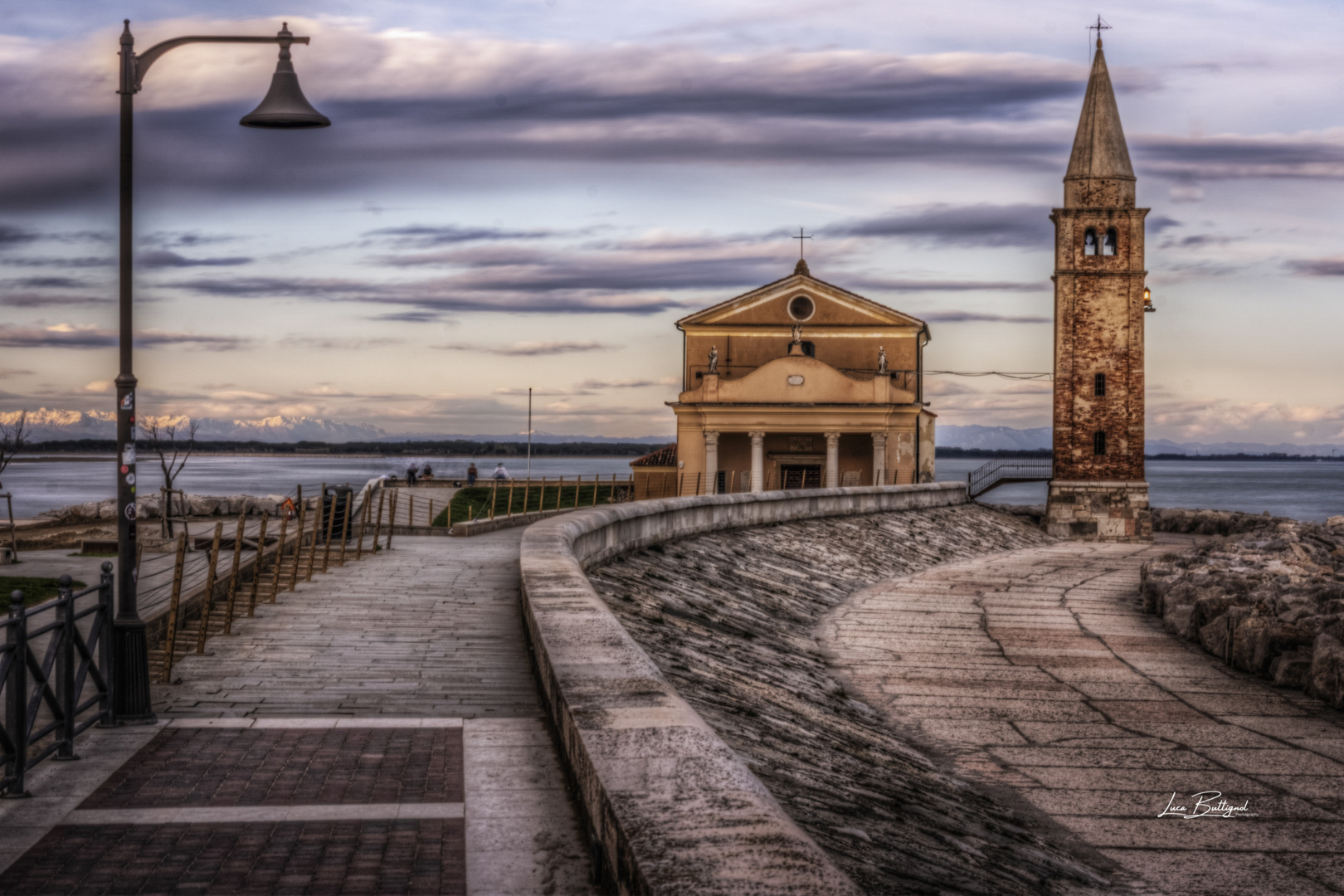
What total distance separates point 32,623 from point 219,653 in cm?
834

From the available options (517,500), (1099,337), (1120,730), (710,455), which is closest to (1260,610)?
(1120,730)

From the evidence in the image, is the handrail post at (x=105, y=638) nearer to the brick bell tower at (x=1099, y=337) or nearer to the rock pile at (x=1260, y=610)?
the rock pile at (x=1260, y=610)

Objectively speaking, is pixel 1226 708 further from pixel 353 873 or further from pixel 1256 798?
pixel 353 873

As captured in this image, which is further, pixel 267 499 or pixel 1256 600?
pixel 267 499

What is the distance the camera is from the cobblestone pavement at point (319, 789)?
15.8 feet

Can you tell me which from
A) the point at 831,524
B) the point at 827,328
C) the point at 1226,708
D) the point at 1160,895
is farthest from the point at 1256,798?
the point at 827,328

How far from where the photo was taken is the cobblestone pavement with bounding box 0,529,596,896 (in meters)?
4.82

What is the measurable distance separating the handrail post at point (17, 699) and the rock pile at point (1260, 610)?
39.8ft

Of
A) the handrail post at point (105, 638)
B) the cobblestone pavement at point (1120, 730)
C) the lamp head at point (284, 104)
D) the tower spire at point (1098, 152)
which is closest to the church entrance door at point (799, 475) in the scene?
the tower spire at point (1098, 152)

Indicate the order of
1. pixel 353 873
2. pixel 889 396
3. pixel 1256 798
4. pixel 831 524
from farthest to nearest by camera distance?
pixel 889 396 → pixel 831 524 → pixel 1256 798 → pixel 353 873

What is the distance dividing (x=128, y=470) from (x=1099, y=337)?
4321 cm

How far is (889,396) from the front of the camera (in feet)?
143

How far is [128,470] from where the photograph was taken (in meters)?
7.71

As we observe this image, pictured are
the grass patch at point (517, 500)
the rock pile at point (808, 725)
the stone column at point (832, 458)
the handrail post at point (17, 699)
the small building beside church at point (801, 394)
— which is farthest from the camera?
the small building beside church at point (801, 394)
